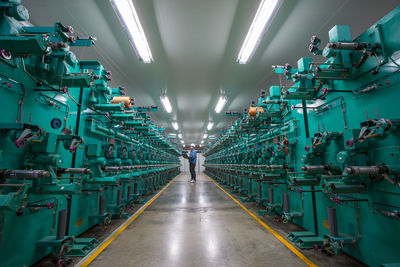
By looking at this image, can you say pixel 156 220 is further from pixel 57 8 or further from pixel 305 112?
pixel 57 8

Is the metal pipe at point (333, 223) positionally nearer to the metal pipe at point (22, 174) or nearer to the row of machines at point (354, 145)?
the row of machines at point (354, 145)

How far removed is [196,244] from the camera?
2.86 m

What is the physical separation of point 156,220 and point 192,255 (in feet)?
6.08

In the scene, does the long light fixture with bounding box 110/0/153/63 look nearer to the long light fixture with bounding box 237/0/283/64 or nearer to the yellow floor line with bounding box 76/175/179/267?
the long light fixture with bounding box 237/0/283/64

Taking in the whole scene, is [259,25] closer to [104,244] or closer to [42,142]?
[42,142]

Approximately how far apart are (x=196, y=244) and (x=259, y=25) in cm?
413

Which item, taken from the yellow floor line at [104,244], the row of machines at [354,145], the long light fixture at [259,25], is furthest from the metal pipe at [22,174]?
the long light fixture at [259,25]

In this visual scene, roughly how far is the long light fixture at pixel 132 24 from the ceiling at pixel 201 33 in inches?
12.9

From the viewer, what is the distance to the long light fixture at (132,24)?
284 centimetres

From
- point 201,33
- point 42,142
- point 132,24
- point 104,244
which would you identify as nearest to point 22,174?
point 42,142

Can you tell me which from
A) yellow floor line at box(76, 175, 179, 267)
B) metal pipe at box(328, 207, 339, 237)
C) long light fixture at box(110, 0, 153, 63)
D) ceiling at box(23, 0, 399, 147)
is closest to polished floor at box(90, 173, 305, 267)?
yellow floor line at box(76, 175, 179, 267)

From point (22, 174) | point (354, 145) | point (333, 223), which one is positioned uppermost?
point (354, 145)

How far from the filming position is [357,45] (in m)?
2.04

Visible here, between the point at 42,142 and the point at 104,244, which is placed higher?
the point at 42,142
